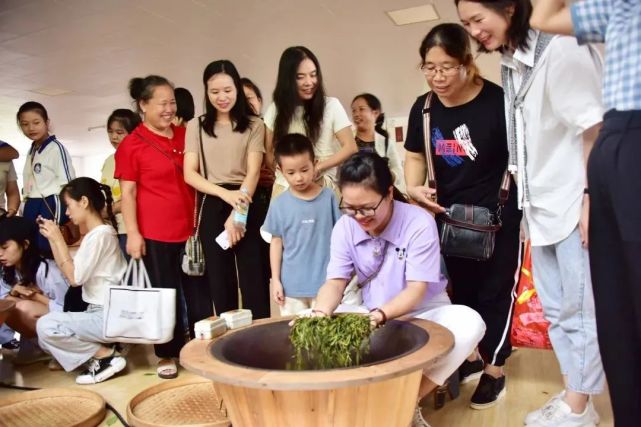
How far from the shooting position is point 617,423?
1139 millimetres

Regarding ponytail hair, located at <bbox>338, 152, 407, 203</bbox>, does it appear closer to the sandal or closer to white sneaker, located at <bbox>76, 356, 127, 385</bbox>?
the sandal

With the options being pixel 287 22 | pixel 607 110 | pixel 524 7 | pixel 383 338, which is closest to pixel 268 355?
pixel 383 338

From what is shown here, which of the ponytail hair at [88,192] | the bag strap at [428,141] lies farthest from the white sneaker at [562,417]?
the ponytail hair at [88,192]

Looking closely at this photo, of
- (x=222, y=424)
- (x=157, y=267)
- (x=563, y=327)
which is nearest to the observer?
(x=563, y=327)

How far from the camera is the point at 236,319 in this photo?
1779mm

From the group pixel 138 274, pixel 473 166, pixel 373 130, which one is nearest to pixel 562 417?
pixel 473 166

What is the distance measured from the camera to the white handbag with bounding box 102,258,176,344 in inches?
104

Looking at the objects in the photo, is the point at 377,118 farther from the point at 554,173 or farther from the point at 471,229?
the point at 554,173

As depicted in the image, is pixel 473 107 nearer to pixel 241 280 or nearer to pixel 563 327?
pixel 563 327

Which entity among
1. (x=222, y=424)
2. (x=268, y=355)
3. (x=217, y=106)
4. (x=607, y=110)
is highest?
(x=217, y=106)

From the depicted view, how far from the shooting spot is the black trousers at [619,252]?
1003 millimetres

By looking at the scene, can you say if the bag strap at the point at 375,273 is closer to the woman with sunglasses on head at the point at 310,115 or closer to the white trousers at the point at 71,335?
the woman with sunglasses on head at the point at 310,115

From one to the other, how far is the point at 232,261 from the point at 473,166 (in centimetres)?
123

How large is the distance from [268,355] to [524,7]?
4.36 feet
